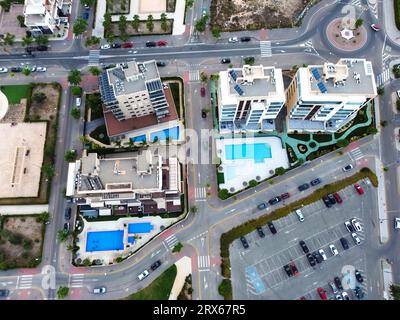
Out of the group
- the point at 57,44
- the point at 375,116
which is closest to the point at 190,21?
the point at 57,44

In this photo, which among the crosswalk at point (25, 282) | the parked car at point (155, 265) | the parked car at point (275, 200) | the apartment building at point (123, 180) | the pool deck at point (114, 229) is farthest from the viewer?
the parked car at point (275, 200)

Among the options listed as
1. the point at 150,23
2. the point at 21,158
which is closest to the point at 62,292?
the point at 21,158

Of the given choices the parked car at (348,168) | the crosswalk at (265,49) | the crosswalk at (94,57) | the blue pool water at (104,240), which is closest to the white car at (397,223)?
the parked car at (348,168)

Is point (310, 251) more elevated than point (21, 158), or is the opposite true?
point (21, 158)

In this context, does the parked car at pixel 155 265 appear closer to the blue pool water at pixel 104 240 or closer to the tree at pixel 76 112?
the blue pool water at pixel 104 240

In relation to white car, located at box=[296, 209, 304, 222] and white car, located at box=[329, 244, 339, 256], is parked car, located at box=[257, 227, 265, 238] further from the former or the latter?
white car, located at box=[329, 244, 339, 256]

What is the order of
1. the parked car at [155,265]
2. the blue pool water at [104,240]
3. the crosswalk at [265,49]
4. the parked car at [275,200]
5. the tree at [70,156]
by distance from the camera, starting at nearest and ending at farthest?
the parked car at [155,265]
the blue pool water at [104,240]
the parked car at [275,200]
the tree at [70,156]
the crosswalk at [265,49]

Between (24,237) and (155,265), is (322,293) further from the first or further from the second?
(24,237)
